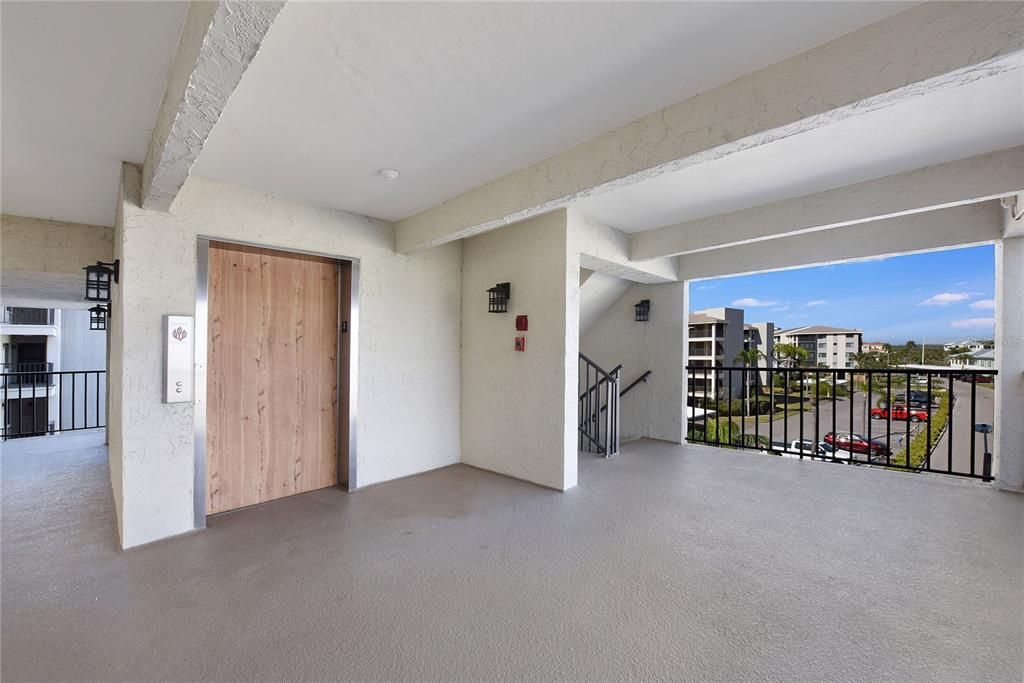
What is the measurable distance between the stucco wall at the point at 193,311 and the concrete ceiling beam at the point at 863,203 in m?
2.59

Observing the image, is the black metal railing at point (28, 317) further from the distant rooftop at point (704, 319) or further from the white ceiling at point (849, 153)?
the distant rooftop at point (704, 319)

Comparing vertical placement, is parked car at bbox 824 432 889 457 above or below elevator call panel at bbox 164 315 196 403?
below

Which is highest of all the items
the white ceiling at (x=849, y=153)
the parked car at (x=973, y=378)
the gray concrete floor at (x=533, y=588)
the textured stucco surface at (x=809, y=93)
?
the white ceiling at (x=849, y=153)

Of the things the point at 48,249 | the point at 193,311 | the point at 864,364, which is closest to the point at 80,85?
the point at 193,311

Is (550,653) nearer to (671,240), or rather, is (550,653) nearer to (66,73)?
(66,73)

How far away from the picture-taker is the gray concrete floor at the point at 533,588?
1.66m

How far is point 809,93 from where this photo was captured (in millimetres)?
1718

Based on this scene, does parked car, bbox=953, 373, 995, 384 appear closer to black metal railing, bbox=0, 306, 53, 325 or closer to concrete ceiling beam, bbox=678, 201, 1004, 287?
concrete ceiling beam, bbox=678, 201, 1004, 287

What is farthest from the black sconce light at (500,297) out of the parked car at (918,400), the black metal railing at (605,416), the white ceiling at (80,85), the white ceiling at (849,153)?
the parked car at (918,400)

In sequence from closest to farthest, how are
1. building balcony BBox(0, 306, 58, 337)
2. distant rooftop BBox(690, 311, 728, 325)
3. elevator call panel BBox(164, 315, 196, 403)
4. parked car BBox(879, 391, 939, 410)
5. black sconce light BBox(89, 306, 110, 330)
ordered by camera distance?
elevator call panel BBox(164, 315, 196, 403) < parked car BBox(879, 391, 939, 410) < black sconce light BBox(89, 306, 110, 330) < building balcony BBox(0, 306, 58, 337) < distant rooftop BBox(690, 311, 728, 325)

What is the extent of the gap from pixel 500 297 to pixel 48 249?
4544 millimetres

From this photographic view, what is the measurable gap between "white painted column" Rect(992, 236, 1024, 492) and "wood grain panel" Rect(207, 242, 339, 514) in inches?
233

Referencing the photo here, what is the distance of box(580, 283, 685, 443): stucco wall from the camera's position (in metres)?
5.52

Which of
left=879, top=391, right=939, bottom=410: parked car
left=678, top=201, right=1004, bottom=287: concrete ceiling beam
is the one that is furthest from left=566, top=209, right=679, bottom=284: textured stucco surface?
left=879, top=391, right=939, bottom=410: parked car
